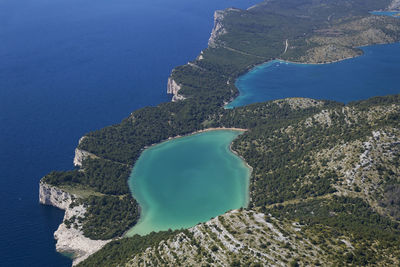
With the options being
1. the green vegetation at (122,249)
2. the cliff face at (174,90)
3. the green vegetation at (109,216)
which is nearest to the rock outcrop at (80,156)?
the green vegetation at (109,216)

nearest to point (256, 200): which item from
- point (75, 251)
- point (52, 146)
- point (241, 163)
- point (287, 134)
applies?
point (241, 163)

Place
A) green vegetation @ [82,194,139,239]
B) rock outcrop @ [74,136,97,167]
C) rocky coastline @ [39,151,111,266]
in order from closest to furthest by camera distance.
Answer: rocky coastline @ [39,151,111,266], green vegetation @ [82,194,139,239], rock outcrop @ [74,136,97,167]

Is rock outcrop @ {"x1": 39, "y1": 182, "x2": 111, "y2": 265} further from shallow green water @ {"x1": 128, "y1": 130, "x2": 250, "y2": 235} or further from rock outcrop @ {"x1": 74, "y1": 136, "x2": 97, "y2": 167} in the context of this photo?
rock outcrop @ {"x1": 74, "y1": 136, "x2": 97, "y2": 167}

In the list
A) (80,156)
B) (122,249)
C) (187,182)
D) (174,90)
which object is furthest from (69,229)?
(174,90)

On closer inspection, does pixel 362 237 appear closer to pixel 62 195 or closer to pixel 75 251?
pixel 75 251

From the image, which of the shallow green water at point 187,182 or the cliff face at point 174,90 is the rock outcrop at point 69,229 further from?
the cliff face at point 174,90

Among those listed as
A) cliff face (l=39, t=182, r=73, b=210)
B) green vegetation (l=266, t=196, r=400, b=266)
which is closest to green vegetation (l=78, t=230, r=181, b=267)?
cliff face (l=39, t=182, r=73, b=210)
